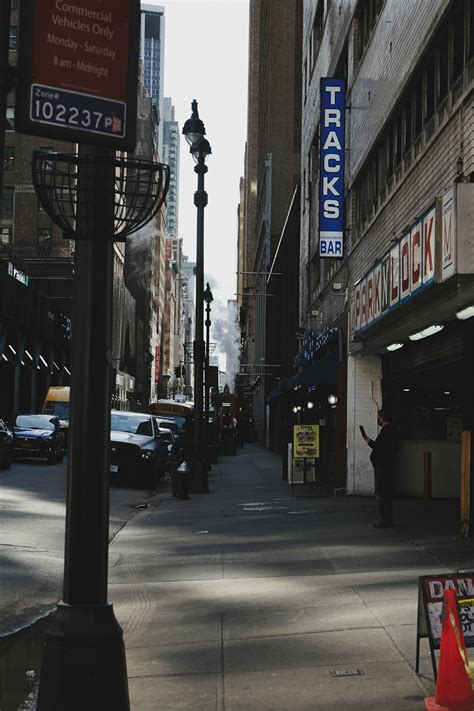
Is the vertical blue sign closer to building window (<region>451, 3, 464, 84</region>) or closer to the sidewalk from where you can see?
the sidewalk

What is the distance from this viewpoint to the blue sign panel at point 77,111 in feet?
15.4

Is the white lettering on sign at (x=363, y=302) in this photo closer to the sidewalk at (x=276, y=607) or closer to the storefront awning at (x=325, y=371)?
the sidewalk at (x=276, y=607)

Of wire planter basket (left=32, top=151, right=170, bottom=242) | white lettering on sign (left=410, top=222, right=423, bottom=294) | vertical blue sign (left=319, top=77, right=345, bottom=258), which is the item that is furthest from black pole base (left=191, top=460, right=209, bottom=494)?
wire planter basket (left=32, top=151, right=170, bottom=242)

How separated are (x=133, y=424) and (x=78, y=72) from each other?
21690 mm

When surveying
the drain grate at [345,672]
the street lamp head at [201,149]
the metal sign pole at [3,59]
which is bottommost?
the drain grate at [345,672]

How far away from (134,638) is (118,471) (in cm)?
1674

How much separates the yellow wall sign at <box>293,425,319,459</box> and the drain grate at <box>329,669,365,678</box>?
606 inches

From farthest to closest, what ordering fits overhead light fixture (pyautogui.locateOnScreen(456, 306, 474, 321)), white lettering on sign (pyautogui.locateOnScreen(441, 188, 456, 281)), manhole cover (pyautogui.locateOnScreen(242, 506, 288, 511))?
manhole cover (pyautogui.locateOnScreen(242, 506, 288, 511))
overhead light fixture (pyautogui.locateOnScreen(456, 306, 474, 321))
white lettering on sign (pyautogui.locateOnScreen(441, 188, 456, 281))

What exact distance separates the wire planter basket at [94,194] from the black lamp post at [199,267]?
17.5 metres

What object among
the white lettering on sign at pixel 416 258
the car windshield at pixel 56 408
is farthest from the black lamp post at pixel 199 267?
the car windshield at pixel 56 408

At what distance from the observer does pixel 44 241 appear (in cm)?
7825

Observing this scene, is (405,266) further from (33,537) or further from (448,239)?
(33,537)

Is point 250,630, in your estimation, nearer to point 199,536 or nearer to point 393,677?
point 393,677

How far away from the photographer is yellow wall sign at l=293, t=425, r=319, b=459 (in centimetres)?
2181
